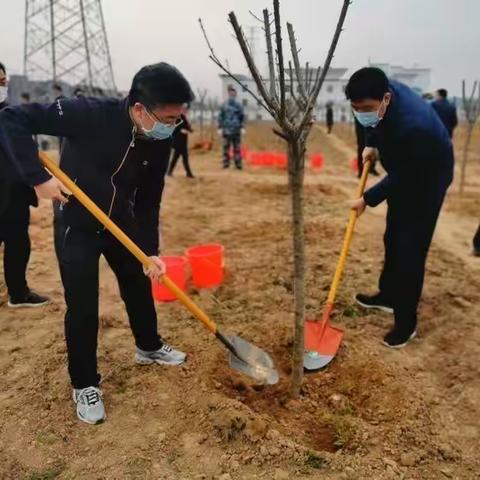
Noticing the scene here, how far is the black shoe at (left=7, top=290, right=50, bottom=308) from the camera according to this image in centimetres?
425

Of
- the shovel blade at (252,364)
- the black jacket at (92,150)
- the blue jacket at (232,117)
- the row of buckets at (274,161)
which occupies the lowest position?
the row of buckets at (274,161)

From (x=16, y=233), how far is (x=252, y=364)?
7.22ft

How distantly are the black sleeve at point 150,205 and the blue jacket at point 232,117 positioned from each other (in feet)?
32.4

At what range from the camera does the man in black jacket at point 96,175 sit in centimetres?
233

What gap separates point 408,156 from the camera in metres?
3.20

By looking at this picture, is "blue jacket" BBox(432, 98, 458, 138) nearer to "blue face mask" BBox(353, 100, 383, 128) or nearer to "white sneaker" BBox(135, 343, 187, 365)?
"blue face mask" BBox(353, 100, 383, 128)

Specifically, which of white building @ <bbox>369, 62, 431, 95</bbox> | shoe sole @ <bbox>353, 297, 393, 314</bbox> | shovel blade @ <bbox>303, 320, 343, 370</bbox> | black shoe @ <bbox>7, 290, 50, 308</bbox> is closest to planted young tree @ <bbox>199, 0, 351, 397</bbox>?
shovel blade @ <bbox>303, 320, 343, 370</bbox>

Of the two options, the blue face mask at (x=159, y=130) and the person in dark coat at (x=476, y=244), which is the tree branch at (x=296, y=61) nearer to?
the blue face mask at (x=159, y=130)

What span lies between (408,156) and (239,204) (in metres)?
5.70

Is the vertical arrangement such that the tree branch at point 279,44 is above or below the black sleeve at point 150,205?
above

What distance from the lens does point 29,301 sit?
169 inches

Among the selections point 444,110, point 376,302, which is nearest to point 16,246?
point 376,302

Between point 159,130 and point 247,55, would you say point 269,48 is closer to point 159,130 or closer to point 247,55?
point 247,55

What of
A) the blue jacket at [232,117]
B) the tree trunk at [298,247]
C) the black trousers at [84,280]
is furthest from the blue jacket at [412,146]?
the blue jacket at [232,117]
